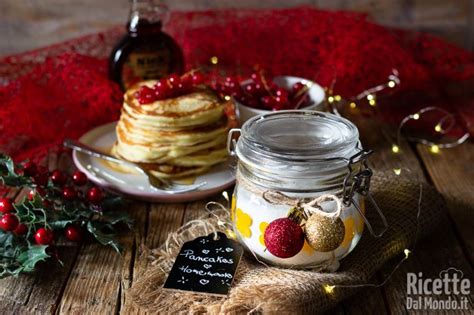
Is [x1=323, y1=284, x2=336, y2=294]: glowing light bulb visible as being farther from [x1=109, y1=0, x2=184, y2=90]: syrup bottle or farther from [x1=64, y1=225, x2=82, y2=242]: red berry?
[x1=109, y1=0, x2=184, y2=90]: syrup bottle

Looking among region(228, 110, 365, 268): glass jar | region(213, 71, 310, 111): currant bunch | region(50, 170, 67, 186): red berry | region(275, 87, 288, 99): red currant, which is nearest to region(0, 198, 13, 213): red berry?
region(50, 170, 67, 186): red berry

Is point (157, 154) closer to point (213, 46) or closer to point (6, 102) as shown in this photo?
point (6, 102)

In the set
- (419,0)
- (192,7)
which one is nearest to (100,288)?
(192,7)

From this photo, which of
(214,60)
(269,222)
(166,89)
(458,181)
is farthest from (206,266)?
(214,60)

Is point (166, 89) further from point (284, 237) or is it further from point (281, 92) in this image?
point (284, 237)

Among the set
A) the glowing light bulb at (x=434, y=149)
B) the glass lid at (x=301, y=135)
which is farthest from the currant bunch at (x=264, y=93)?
the glass lid at (x=301, y=135)
